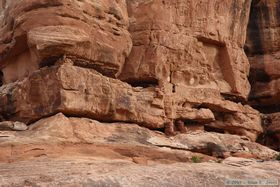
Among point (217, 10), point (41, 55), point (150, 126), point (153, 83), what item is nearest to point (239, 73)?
point (217, 10)

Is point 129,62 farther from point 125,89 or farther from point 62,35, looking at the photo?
point 62,35

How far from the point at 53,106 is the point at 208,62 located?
A: 26.0 feet

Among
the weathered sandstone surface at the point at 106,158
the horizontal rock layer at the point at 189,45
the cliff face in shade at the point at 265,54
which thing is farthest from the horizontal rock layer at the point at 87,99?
the cliff face in shade at the point at 265,54

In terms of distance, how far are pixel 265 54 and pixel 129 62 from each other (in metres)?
8.91

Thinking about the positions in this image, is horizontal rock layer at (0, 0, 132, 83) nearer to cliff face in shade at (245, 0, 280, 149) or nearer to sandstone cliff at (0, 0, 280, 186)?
sandstone cliff at (0, 0, 280, 186)

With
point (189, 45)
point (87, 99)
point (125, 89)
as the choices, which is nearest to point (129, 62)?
point (189, 45)

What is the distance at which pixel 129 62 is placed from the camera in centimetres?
1778

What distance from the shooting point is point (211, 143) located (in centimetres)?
1656

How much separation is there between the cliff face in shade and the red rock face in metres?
2.54

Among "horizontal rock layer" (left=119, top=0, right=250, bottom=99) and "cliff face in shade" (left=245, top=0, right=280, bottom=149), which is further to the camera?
"cliff face in shade" (left=245, top=0, right=280, bottom=149)

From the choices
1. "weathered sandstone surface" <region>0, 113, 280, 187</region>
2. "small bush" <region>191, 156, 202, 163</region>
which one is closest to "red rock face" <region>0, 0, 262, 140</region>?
"weathered sandstone surface" <region>0, 113, 280, 187</region>

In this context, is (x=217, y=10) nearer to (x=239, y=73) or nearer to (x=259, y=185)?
(x=239, y=73)

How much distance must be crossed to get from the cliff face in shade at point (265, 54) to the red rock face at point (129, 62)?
2.54 metres

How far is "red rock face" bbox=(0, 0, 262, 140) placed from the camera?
1423 cm
